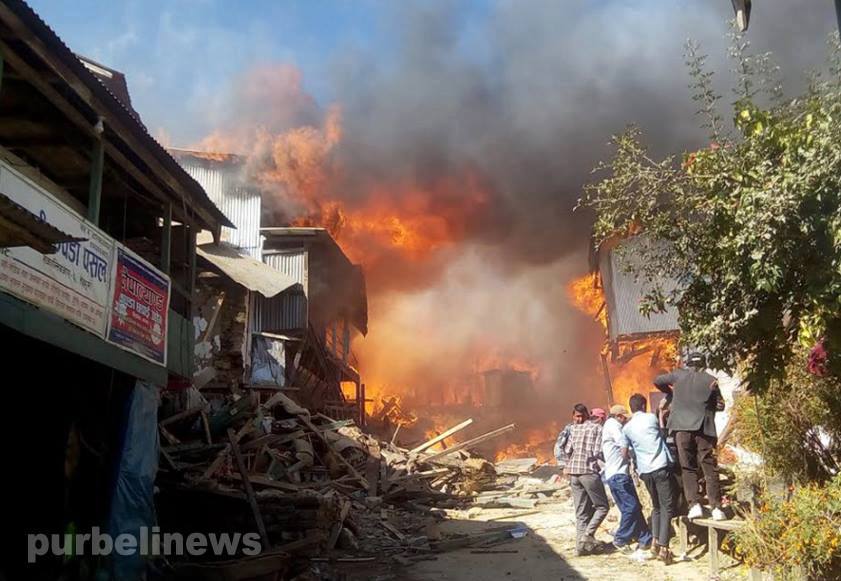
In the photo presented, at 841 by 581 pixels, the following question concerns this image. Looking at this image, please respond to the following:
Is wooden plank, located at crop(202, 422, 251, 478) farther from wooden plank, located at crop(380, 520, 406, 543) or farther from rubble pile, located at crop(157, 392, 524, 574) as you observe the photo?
wooden plank, located at crop(380, 520, 406, 543)

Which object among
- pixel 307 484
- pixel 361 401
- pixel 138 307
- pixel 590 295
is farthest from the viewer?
pixel 590 295

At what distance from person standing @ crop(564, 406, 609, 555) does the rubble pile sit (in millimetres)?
1721

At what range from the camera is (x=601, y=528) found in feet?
34.0

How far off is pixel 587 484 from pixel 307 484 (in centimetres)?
593

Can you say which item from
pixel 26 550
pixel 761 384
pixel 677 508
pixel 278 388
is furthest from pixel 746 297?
pixel 278 388

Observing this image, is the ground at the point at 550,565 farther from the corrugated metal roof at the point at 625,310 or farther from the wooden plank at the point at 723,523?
the corrugated metal roof at the point at 625,310

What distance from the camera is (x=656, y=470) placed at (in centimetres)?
820

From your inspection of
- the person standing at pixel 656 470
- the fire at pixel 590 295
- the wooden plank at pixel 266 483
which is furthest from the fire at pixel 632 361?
the wooden plank at pixel 266 483

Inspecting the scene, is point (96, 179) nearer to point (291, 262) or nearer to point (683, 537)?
point (683, 537)

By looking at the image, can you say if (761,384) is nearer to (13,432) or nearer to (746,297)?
(746,297)

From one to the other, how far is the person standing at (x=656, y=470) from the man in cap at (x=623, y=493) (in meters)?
0.30

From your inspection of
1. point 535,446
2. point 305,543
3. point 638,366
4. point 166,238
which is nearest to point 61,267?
point 166,238

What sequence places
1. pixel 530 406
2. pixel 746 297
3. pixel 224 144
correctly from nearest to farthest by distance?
pixel 746 297 → pixel 224 144 → pixel 530 406

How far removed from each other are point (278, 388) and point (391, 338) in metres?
17.8
